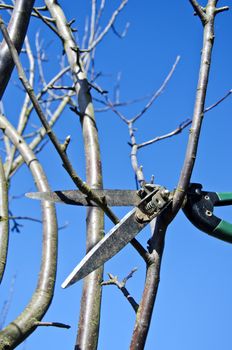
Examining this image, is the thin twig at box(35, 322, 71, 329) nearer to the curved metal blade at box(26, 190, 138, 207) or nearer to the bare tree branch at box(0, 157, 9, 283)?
the bare tree branch at box(0, 157, 9, 283)

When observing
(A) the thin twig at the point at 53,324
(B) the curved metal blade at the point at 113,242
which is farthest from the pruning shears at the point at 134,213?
(A) the thin twig at the point at 53,324

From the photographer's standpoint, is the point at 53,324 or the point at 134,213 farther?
the point at 53,324

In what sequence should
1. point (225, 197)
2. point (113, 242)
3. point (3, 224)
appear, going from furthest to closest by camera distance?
point (3, 224), point (225, 197), point (113, 242)

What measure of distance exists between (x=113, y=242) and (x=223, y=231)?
0.40 meters

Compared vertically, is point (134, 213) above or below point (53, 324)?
above

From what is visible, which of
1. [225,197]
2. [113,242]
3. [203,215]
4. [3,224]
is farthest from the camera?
[3,224]

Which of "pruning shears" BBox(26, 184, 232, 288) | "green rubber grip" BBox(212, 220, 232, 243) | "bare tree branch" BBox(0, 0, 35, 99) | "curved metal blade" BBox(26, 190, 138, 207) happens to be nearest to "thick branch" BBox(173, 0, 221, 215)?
"pruning shears" BBox(26, 184, 232, 288)

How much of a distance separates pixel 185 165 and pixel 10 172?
323cm

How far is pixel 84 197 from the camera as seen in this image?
59.8 inches

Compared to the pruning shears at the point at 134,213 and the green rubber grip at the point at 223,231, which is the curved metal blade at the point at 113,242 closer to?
the pruning shears at the point at 134,213

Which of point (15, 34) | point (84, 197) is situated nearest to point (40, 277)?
point (84, 197)

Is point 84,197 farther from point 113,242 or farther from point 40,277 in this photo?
point 40,277

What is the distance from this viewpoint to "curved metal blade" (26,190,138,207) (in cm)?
147

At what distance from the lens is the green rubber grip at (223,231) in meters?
1.71
